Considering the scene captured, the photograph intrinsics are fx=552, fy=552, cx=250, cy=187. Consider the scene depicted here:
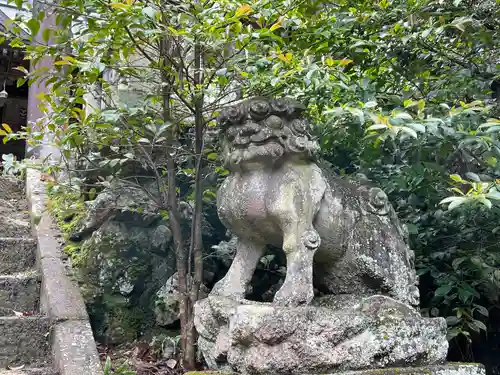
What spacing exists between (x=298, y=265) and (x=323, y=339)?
0.31 m

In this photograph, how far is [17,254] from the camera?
3684 mm

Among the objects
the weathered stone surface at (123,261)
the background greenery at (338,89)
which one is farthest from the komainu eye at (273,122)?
the weathered stone surface at (123,261)

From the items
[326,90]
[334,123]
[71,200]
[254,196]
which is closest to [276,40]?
[326,90]

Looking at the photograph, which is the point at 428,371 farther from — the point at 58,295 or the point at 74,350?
the point at 58,295

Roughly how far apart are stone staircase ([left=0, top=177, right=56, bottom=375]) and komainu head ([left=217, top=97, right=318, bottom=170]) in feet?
4.66

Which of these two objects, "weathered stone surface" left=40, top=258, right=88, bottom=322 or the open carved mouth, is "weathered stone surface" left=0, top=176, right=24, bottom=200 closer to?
"weathered stone surface" left=40, top=258, right=88, bottom=322

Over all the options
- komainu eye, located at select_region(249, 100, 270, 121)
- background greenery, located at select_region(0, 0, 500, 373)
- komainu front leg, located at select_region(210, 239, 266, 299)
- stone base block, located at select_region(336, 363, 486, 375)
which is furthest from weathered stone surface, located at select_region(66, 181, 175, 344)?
stone base block, located at select_region(336, 363, 486, 375)

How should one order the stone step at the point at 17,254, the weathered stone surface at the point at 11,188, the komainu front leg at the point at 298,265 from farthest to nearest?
1. the weathered stone surface at the point at 11,188
2. the stone step at the point at 17,254
3. the komainu front leg at the point at 298,265

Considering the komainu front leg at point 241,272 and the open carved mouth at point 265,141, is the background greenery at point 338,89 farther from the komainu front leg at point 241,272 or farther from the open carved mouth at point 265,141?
the komainu front leg at point 241,272

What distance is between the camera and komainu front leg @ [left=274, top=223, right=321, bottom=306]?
6.57 feet

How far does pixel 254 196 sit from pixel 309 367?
68 cm

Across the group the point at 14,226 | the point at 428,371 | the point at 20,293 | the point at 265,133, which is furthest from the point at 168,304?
the point at 14,226

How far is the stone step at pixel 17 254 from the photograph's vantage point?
3637 millimetres

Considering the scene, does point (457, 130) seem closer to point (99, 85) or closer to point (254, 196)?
point (254, 196)
